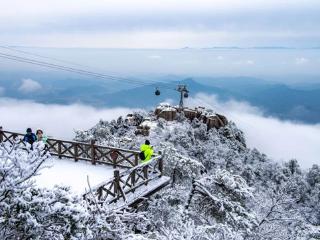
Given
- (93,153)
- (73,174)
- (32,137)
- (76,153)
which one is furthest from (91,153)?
(32,137)

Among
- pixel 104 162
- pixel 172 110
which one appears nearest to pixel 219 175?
pixel 104 162

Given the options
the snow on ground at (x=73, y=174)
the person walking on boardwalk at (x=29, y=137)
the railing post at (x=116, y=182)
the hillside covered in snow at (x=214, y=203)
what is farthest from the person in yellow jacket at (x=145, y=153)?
the person walking on boardwalk at (x=29, y=137)

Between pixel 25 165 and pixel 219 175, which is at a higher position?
pixel 25 165

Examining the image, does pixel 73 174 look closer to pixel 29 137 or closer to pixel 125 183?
pixel 29 137

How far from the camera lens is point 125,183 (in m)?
14.1

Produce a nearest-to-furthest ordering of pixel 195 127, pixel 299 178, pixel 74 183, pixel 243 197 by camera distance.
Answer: pixel 74 183 < pixel 243 197 < pixel 299 178 < pixel 195 127

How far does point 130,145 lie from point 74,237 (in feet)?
108

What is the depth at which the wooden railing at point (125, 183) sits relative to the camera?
42.2 feet

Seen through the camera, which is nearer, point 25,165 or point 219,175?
point 25,165

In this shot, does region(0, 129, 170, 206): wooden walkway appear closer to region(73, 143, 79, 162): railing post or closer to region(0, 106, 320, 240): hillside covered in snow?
region(73, 143, 79, 162): railing post

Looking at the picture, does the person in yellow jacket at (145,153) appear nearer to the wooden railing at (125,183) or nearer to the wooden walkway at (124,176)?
the wooden walkway at (124,176)

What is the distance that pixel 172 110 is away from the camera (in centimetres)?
6775

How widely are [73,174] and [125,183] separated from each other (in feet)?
12.5

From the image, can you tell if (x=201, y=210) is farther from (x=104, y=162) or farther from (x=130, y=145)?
(x=130, y=145)
